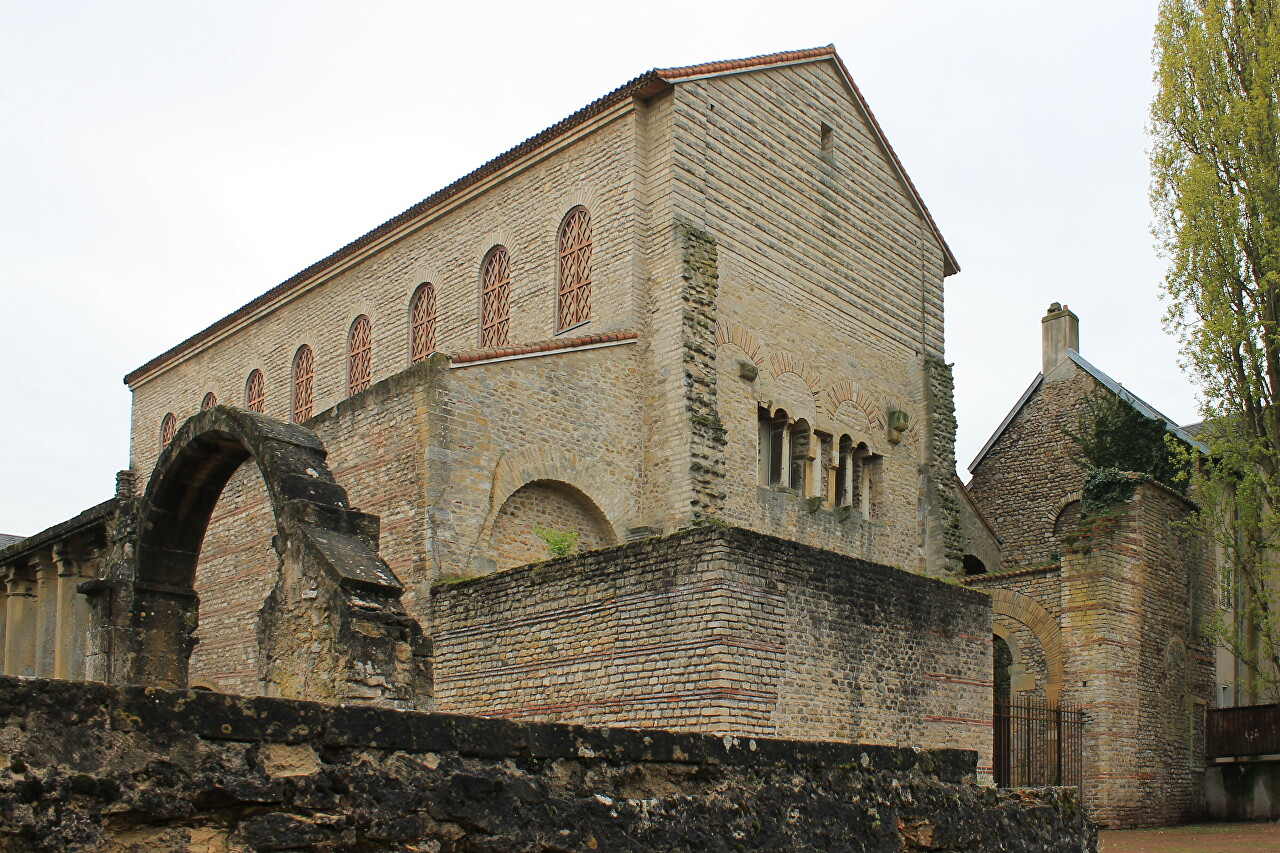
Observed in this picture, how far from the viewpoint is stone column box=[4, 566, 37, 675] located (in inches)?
680

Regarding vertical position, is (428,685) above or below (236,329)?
below

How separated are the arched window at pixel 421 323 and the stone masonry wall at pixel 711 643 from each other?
10.0 m

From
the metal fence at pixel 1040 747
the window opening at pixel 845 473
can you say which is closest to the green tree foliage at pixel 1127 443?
the window opening at pixel 845 473

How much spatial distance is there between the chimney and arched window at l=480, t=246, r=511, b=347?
13.7 m

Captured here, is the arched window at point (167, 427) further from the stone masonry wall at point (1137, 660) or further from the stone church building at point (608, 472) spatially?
the stone masonry wall at point (1137, 660)

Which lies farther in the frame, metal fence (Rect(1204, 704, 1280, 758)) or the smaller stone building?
metal fence (Rect(1204, 704, 1280, 758))

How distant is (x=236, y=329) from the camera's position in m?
30.0

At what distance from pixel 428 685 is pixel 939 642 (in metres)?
8.03

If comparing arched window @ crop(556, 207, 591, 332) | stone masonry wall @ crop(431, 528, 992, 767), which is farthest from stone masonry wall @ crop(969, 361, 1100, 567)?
stone masonry wall @ crop(431, 528, 992, 767)

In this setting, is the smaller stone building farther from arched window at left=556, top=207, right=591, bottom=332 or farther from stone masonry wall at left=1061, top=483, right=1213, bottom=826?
arched window at left=556, top=207, right=591, bottom=332

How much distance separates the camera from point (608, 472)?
18375 mm

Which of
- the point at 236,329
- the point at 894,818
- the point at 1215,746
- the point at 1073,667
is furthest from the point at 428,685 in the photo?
the point at 236,329

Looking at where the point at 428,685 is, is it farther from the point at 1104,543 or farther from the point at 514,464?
the point at 1104,543

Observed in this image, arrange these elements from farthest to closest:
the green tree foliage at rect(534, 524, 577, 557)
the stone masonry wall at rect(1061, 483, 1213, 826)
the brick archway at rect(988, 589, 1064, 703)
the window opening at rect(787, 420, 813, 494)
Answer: the window opening at rect(787, 420, 813, 494) < the brick archway at rect(988, 589, 1064, 703) < the stone masonry wall at rect(1061, 483, 1213, 826) < the green tree foliage at rect(534, 524, 577, 557)
